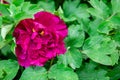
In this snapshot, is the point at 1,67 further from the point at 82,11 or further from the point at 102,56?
the point at 82,11

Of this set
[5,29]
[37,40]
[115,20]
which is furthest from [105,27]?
[5,29]

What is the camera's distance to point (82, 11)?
1.67 meters

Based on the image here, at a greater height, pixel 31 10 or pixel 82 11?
pixel 31 10

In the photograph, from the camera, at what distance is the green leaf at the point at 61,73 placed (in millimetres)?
1142

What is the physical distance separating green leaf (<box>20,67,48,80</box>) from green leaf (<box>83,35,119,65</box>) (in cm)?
18

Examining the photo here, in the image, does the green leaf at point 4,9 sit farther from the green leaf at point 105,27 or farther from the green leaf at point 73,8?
the green leaf at point 73,8

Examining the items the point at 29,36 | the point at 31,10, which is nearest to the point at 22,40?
the point at 29,36

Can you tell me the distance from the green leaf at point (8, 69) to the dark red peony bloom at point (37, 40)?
71 mm

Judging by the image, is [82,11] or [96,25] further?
[82,11]

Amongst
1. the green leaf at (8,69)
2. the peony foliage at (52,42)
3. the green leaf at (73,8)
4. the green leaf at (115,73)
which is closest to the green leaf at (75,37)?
the peony foliage at (52,42)

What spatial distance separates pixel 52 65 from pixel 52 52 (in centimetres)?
11

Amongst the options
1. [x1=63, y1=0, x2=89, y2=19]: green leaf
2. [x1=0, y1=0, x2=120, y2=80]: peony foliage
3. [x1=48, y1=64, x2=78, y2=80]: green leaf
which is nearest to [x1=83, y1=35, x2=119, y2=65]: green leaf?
[x1=0, y1=0, x2=120, y2=80]: peony foliage

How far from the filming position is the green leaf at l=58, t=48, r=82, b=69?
46.9 inches

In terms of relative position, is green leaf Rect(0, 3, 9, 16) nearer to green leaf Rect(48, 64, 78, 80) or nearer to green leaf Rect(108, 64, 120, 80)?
green leaf Rect(48, 64, 78, 80)
